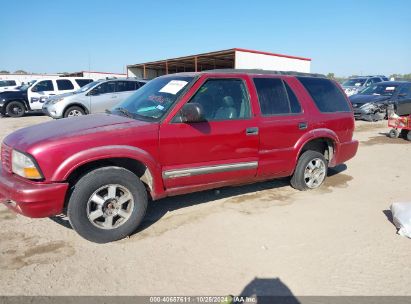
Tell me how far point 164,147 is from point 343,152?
3251 millimetres

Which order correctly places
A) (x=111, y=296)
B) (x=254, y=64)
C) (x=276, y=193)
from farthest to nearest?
(x=254, y=64)
(x=276, y=193)
(x=111, y=296)

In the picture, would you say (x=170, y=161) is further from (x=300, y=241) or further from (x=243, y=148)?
(x=300, y=241)

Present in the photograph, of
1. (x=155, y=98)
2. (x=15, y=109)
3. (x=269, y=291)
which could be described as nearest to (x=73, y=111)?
(x=15, y=109)

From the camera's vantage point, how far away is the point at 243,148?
4.41 metres

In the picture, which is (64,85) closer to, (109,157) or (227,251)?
(109,157)

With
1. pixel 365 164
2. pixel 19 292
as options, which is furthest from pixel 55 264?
pixel 365 164

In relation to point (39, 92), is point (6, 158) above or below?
below

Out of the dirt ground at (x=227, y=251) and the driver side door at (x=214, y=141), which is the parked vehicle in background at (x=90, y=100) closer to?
the dirt ground at (x=227, y=251)

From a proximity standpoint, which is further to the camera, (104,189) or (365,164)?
(365,164)

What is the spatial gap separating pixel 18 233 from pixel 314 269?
3.15 m

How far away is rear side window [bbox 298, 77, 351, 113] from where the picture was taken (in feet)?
17.4

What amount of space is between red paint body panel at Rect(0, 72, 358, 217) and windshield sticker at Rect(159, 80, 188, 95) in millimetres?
168

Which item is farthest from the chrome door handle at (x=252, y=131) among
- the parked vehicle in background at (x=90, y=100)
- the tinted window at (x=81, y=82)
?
the tinted window at (x=81, y=82)

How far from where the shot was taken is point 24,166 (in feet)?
11.1
